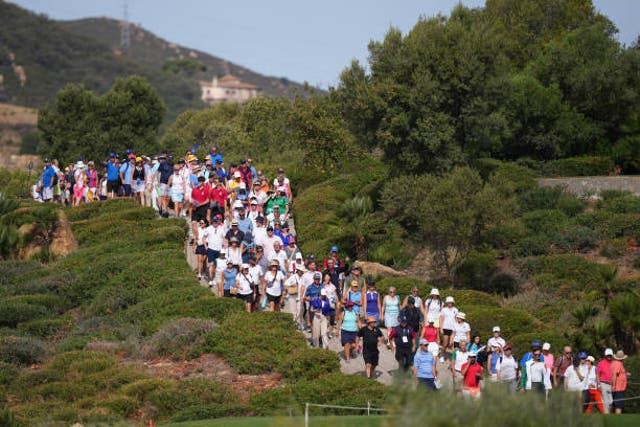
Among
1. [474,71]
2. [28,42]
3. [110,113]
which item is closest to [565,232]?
[474,71]

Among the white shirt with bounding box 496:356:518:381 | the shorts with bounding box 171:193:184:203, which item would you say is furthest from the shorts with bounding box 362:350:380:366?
the shorts with bounding box 171:193:184:203

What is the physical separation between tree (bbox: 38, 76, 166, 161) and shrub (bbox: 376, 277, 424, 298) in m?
32.3

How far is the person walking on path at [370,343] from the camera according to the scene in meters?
18.3

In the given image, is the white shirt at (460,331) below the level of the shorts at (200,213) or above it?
below

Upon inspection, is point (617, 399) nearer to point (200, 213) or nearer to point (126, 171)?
point (200, 213)

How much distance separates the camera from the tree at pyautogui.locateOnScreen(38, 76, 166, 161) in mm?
A: 55850

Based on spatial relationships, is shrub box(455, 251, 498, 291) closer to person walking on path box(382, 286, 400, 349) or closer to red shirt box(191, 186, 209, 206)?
red shirt box(191, 186, 209, 206)

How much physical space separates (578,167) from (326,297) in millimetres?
26817

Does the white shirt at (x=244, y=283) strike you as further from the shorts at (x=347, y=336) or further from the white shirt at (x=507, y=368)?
the white shirt at (x=507, y=368)

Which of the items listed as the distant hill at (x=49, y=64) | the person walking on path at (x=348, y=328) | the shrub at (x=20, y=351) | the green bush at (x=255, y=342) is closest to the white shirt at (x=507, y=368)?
the person walking on path at (x=348, y=328)

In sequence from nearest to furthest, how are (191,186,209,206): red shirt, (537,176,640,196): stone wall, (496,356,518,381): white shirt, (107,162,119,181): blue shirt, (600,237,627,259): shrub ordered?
(496,356,518,381): white shirt < (191,186,209,206): red shirt < (107,162,119,181): blue shirt < (600,237,627,259): shrub < (537,176,640,196): stone wall

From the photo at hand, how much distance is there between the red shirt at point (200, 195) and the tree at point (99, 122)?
1178 inches

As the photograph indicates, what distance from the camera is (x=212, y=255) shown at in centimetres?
2356

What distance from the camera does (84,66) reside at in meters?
176
